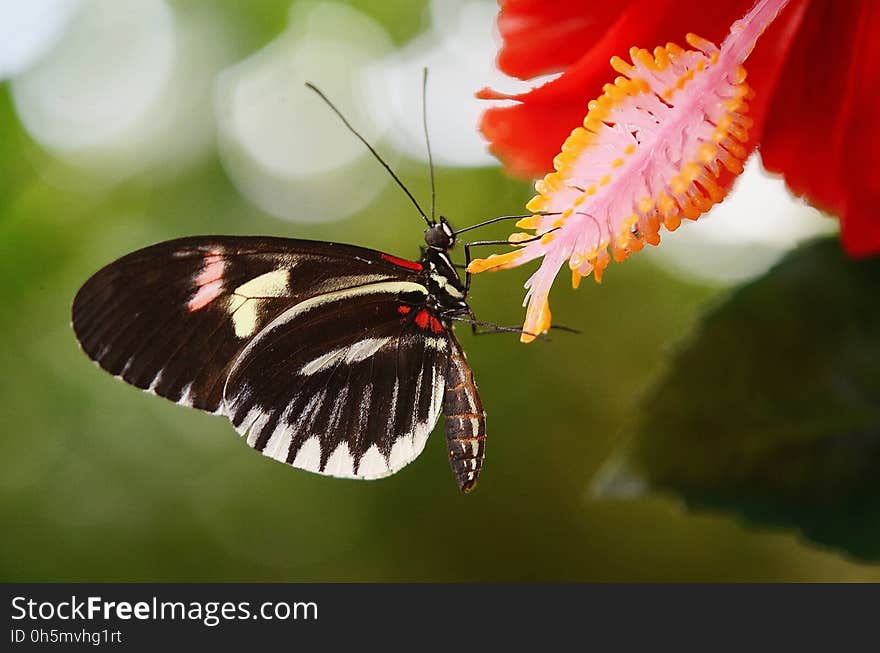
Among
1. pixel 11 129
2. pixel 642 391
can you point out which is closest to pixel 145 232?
pixel 11 129

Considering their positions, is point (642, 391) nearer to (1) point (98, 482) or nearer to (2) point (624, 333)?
(2) point (624, 333)

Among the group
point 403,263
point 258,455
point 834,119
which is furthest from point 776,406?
point 258,455

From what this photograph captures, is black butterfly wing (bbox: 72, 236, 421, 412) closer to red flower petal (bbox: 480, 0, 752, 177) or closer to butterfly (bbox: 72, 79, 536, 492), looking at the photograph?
butterfly (bbox: 72, 79, 536, 492)

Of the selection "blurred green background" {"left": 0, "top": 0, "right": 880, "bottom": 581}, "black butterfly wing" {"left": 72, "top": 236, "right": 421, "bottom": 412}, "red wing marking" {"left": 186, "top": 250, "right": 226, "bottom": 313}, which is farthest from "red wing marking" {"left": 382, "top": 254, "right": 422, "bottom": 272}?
"blurred green background" {"left": 0, "top": 0, "right": 880, "bottom": 581}

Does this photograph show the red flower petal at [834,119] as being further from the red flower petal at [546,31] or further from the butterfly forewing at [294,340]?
the butterfly forewing at [294,340]

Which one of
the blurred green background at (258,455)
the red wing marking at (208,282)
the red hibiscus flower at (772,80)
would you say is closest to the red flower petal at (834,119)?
the red hibiscus flower at (772,80)

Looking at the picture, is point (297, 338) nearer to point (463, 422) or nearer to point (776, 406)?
point (463, 422)
